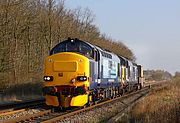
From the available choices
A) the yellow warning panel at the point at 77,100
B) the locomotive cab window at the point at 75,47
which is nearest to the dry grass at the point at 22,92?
the locomotive cab window at the point at 75,47

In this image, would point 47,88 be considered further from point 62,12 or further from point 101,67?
point 62,12

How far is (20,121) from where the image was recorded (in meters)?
13.9

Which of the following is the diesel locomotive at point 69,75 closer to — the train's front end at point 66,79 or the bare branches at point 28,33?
the train's front end at point 66,79

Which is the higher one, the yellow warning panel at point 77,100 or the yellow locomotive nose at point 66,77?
the yellow locomotive nose at point 66,77

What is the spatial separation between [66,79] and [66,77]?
9 cm

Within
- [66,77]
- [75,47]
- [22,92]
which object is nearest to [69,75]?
[66,77]

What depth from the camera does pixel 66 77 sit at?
57.8ft

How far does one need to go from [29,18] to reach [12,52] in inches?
169

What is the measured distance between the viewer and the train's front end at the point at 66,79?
17359 millimetres

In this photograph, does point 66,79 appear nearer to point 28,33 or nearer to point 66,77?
point 66,77

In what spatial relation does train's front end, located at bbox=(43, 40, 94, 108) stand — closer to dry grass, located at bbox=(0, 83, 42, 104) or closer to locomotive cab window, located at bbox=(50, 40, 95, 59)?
locomotive cab window, located at bbox=(50, 40, 95, 59)

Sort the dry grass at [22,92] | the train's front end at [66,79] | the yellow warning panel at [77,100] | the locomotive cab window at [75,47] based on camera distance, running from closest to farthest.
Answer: the yellow warning panel at [77,100] → the train's front end at [66,79] → the locomotive cab window at [75,47] → the dry grass at [22,92]

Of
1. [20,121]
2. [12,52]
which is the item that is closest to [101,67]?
[20,121]

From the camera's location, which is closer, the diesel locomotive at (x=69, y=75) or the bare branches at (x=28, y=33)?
the diesel locomotive at (x=69, y=75)
